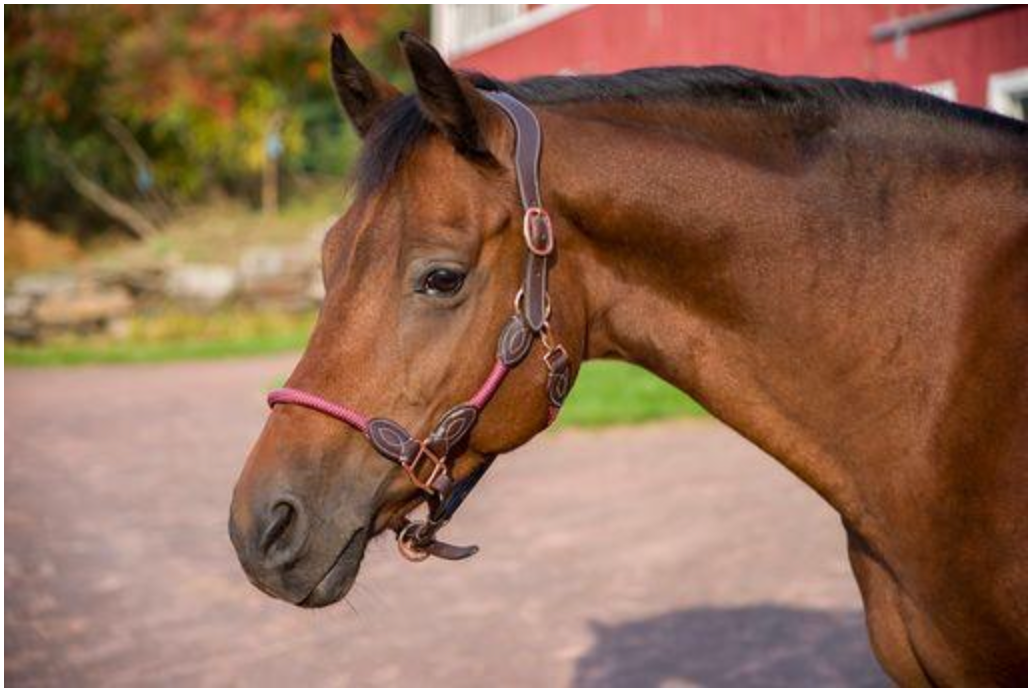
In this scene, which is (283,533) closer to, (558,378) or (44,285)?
(558,378)

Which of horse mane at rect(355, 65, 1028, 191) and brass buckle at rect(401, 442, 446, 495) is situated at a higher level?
horse mane at rect(355, 65, 1028, 191)

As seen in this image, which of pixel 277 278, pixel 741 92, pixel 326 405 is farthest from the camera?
pixel 277 278

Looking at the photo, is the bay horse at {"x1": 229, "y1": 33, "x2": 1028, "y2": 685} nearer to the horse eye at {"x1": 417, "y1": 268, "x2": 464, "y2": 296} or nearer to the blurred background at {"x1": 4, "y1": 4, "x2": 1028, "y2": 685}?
the horse eye at {"x1": 417, "y1": 268, "x2": 464, "y2": 296}

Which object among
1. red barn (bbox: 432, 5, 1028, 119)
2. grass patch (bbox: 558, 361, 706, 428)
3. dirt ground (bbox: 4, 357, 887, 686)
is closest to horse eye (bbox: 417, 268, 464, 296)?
dirt ground (bbox: 4, 357, 887, 686)

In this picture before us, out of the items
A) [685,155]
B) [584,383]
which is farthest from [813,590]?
[584,383]

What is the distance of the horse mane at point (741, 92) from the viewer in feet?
8.14

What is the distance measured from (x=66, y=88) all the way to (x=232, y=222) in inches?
160

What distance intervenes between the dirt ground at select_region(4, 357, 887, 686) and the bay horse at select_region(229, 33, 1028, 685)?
56.6 inches

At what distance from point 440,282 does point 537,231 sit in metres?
0.22

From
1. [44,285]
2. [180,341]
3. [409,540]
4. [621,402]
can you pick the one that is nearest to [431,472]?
[409,540]

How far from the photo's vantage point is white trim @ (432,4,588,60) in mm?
14031

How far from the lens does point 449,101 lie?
2225 mm

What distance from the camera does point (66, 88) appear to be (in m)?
22.2

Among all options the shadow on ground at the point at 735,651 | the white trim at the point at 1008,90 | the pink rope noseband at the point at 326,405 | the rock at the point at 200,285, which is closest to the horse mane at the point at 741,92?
the pink rope noseband at the point at 326,405
